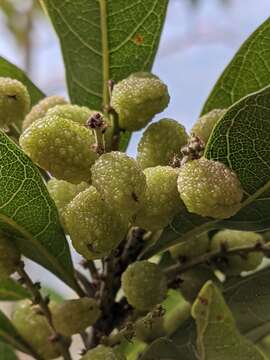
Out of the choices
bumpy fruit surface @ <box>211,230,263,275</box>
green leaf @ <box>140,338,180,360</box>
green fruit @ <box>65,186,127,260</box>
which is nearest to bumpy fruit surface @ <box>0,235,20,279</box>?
green fruit @ <box>65,186,127,260</box>

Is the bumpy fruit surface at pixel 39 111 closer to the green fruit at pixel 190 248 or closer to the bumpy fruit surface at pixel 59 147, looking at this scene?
the bumpy fruit surface at pixel 59 147

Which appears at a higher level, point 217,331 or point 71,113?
point 71,113

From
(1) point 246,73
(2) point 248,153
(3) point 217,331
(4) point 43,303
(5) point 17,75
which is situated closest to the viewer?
(3) point 217,331

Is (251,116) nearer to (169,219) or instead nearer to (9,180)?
(169,219)

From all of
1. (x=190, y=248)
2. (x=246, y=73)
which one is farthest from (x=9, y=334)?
(x=246, y=73)

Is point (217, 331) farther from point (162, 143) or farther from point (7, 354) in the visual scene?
point (7, 354)

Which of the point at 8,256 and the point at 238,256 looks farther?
the point at 238,256
